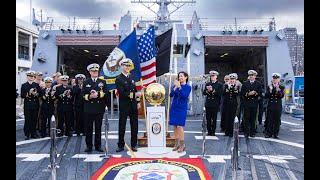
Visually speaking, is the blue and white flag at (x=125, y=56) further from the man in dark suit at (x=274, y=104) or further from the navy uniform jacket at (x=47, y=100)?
the man in dark suit at (x=274, y=104)

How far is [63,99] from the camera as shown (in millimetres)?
8586

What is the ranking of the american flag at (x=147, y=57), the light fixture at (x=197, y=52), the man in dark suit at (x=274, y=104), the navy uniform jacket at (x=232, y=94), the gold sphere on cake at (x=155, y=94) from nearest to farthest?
the gold sphere on cake at (x=155, y=94) < the american flag at (x=147, y=57) < the man in dark suit at (x=274, y=104) < the navy uniform jacket at (x=232, y=94) < the light fixture at (x=197, y=52)

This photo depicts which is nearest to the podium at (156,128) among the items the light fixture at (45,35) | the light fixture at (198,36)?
the light fixture at (198,36)

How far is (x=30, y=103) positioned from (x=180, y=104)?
3707 mm

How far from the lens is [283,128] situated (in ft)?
35.3

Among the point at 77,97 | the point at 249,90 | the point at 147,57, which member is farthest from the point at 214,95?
the point at 77,97

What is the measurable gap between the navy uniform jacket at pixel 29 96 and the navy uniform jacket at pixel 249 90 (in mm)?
4962

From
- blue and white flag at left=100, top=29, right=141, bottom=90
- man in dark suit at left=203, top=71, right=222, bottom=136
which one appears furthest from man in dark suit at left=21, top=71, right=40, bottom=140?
man in dark suit at left=203, top=71, right=222, bottom=136

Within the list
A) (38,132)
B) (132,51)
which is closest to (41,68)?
(38,132)

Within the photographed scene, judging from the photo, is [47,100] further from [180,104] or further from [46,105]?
[180,104]

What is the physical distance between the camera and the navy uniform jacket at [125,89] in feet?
22.2
